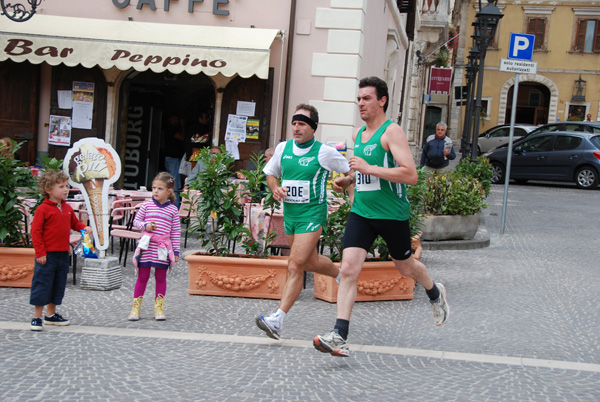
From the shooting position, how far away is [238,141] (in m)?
14.0

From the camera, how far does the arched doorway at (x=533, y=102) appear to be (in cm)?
→ 4906

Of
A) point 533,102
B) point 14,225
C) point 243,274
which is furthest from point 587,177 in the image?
point 533,102

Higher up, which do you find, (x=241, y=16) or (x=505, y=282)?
(x=241, y=16)

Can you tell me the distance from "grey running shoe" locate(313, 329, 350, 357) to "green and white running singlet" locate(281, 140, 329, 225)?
1.01 m

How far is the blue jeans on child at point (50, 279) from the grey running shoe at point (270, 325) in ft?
5.39

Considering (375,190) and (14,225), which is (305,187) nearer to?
(375,190)

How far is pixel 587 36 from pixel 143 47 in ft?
131

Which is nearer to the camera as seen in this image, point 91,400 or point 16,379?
point 91,400

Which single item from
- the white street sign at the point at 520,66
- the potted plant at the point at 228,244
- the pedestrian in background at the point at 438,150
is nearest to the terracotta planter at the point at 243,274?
the potted plant at the point at 228,244

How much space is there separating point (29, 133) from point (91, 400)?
34.4 feet

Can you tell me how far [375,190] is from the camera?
566 centimetres

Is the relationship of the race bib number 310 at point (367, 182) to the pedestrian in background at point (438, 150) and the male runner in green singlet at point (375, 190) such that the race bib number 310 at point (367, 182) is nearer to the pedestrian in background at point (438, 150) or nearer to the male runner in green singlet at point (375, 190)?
the male runner in green singlet at point (375, 190)

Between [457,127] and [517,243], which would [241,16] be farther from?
[457,127]

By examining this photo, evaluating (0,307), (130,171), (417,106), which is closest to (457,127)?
(417,106)
